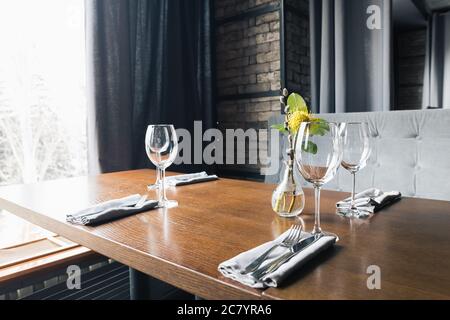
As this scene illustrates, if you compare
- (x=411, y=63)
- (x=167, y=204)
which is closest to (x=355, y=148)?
(x=167, y=204)

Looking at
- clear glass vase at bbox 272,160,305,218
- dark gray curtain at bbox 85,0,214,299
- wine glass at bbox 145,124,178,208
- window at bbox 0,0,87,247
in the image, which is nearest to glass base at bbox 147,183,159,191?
wine glass at bbox 145,124,178,208

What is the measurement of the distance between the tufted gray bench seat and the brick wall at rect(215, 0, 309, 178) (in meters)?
1.03

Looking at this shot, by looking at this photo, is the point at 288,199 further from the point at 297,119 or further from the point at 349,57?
the point at 349,57

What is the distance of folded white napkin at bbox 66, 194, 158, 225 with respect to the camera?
2.85ft

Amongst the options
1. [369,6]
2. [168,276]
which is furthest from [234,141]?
[168,276]

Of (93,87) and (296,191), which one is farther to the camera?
(93,87)

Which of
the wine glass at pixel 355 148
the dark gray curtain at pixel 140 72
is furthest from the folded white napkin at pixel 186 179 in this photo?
the dark gray curtain at pixel 140 72

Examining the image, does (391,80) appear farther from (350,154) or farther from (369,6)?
(350,154)

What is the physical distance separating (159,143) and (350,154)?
56cm

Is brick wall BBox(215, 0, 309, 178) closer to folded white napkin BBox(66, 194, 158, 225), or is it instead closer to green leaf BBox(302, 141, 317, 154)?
folded white napkin BBox(66, 194, 158, 225)

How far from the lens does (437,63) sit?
338 centimetres

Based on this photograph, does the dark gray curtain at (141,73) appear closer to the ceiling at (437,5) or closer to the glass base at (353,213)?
the glass base at (353,213)

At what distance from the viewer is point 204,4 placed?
121 inches
